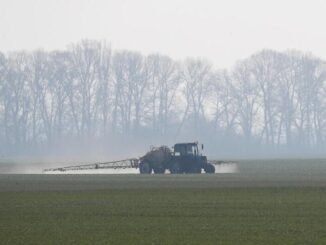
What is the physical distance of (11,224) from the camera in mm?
36844

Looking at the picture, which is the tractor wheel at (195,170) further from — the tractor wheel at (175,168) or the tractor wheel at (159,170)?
the tractor wheel at (159,170)

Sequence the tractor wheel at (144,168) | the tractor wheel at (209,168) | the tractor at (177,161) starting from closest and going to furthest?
1. the tractor wheel at (209,168)
2. the tractor at (177,161)
3. the tractor wheel at (144,168)

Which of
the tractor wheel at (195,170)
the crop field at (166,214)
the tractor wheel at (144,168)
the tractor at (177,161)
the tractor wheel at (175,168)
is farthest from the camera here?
the tractor wheel at (144,168)

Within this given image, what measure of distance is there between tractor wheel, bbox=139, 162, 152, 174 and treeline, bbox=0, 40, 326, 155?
284 ft

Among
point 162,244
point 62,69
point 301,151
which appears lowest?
point 162,244

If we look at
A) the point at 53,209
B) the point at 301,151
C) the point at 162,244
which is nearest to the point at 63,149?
the point at 301,151

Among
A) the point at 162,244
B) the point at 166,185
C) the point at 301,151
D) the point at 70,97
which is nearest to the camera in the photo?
the point at 162,244

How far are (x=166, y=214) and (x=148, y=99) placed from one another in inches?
5692

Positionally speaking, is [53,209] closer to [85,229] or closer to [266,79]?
[85,229]

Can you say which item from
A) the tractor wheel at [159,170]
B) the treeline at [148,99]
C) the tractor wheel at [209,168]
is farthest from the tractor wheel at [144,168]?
the treeline at [148,99]

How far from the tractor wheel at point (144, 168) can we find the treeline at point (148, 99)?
284 feet

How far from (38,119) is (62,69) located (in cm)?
1025

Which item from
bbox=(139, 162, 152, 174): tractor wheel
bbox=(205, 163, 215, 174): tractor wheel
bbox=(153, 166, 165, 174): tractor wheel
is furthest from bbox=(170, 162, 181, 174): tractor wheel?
bbox=(205, 163, 215, 174): tractor wheel

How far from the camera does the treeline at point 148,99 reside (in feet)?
595
